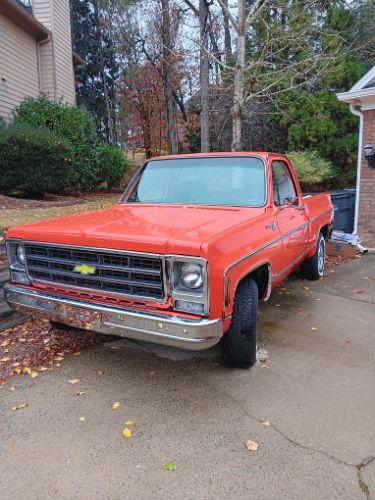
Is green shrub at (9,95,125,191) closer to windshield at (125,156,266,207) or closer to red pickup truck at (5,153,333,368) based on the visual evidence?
windshield at (125,156,266,207)

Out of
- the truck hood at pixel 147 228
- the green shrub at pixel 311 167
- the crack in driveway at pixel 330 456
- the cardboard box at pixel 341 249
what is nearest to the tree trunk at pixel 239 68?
the cardboard box at pixel 341 249

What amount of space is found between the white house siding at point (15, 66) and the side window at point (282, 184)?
10508 mm

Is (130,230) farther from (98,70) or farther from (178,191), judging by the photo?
(98,70)

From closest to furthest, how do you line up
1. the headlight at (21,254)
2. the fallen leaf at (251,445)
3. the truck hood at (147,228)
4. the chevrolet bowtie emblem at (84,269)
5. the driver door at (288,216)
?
1. the fallen leaf at (251,445)
2. the truck hood at (147,228)
3. the chevrolet bowtie emblem at (84,269)
4. the headlight at (21,254)
5. the driver door at (288,216)

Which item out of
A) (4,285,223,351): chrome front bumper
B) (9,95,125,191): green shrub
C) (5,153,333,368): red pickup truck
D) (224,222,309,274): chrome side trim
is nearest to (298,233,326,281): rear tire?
(224,222,309,274): chrome side trim

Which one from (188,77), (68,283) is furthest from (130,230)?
(188,77)

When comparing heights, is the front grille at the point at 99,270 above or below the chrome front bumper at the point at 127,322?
above

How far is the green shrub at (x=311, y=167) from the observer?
13.4 meters

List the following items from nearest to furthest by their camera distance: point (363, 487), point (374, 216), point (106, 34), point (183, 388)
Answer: point (363, 487) → point (183, 388) → point (374, 216) → point (106, 34)

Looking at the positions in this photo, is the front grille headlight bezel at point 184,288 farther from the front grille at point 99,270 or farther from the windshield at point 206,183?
the windshield at point 206,183

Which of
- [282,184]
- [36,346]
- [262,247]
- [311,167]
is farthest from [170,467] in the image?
[311,167]

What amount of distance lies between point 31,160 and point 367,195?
311 inches

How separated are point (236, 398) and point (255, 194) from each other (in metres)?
1.93

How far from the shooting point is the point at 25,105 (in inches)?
479
